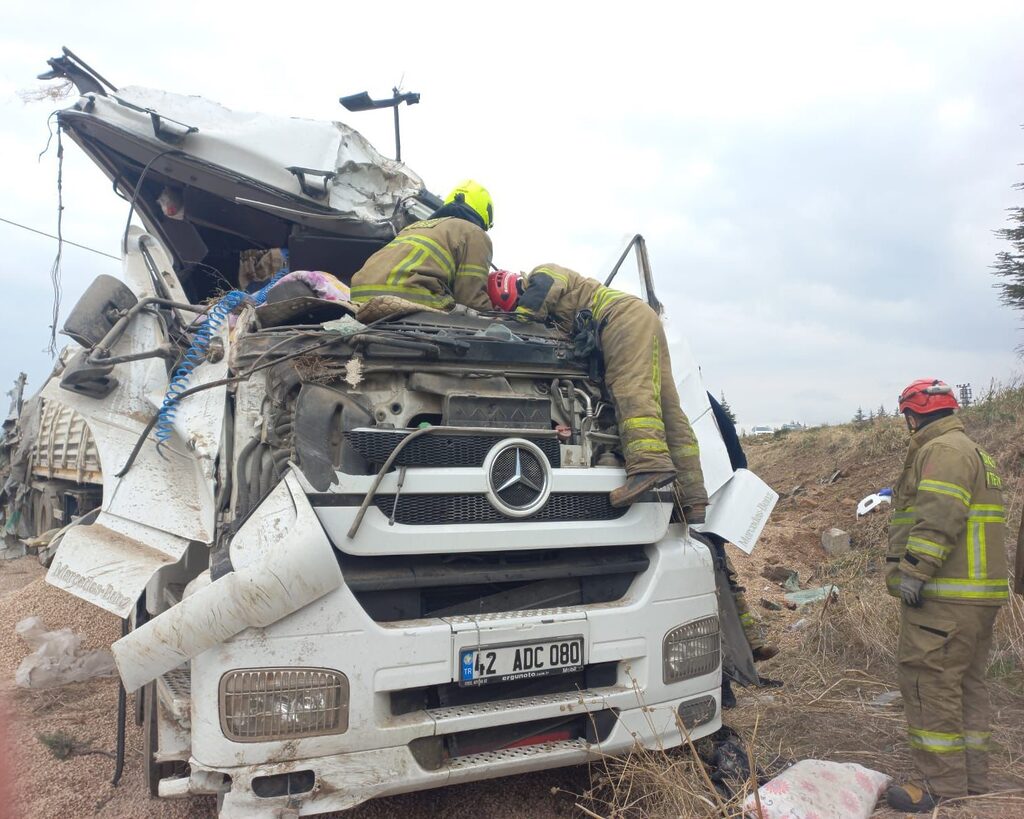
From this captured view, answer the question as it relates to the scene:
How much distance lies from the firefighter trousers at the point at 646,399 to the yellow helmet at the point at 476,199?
1254 millimetres

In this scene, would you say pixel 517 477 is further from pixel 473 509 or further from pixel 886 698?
pixel 886 698

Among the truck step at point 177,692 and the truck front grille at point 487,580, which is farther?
the truck front grille at point 487,580

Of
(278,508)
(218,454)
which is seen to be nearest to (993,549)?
(278,508)

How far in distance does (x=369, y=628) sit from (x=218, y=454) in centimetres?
87

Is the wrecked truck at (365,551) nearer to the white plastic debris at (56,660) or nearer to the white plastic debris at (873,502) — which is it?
the white plastic debris at (56,660)

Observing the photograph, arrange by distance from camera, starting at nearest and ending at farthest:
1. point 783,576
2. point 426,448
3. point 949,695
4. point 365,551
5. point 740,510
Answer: point 365,551, point 426,448, point 949,695, point 740,510, point 783,576

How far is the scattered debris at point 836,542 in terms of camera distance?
25.8 ft

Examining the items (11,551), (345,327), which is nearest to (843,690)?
(345,327)

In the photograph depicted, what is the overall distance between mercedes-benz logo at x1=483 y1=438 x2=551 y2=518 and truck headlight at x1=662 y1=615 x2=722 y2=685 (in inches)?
28.3

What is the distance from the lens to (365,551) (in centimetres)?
250

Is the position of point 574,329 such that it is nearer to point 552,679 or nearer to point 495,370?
point 495,370

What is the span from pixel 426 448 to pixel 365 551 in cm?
42

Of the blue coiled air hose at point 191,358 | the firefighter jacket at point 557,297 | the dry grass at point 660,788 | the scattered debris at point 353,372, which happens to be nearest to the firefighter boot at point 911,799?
the dry grass at point 660,788

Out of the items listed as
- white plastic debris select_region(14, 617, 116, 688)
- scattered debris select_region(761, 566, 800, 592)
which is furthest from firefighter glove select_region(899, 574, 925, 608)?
white plastic debris select_region(14, 617, 116, 688)
